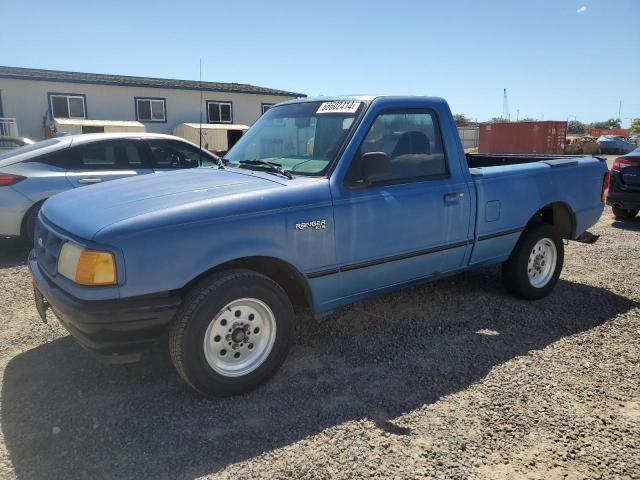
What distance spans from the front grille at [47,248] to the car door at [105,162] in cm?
323

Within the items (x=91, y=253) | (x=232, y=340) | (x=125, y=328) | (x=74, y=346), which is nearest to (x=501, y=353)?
(x=232, y=340)

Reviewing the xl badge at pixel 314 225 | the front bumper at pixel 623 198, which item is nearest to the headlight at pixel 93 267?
the xl badge at pixel 314 225

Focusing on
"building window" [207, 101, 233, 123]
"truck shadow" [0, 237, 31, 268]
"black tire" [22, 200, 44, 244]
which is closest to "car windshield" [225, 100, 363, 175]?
"black tire" [22, 200, 44, 244]

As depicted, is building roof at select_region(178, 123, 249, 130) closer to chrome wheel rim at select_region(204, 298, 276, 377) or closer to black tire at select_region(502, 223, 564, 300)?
black tire at select_region(502, 223, 564, 300)

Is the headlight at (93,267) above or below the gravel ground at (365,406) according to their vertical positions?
above

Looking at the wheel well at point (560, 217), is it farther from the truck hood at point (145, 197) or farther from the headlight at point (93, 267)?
the headlight at point (93, 267)

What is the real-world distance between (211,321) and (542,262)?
359cm

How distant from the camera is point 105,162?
A: 6750 mm

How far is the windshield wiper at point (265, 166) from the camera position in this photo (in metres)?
3.60

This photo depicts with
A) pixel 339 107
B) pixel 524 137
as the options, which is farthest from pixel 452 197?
pixel 524 137

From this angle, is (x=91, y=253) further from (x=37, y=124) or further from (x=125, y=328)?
(x=37, y=124)

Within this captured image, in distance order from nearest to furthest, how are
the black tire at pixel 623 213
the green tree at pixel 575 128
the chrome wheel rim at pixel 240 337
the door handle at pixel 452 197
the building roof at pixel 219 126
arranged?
the chrome wheel rim at pixel 240 337 → the door handle at pixel 452 197 → the black tire at pixel 623 213 → the building roof at pixel 219 126 → the green tree at pixel 575 128

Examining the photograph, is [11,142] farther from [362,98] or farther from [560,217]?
[560,217]

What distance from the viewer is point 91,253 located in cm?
271
